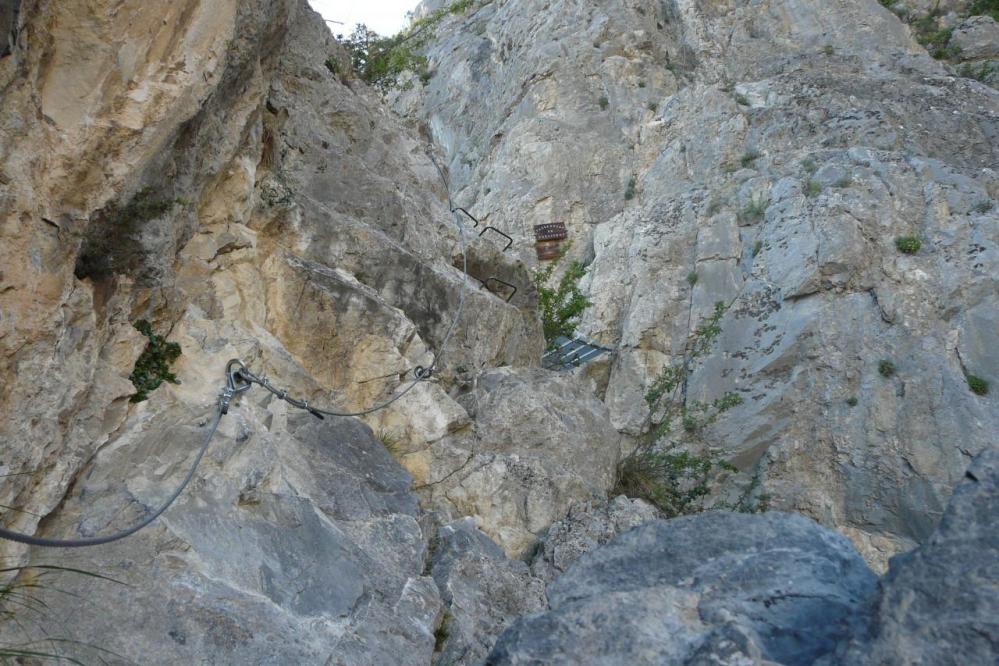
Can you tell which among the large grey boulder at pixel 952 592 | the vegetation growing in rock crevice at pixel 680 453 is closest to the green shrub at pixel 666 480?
the vegetation growing in rock crevice at pixel 680 453

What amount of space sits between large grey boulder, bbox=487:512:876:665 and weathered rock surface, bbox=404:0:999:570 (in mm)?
11277

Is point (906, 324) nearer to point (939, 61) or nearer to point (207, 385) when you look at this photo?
point (939, 61)

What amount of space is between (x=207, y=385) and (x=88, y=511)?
1363 mm

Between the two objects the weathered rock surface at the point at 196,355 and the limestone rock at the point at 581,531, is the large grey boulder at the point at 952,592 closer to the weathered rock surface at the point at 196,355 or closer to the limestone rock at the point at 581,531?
the weathered rock surface at the point at 196,355

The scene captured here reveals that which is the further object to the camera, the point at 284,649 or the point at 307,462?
the point at 307,462

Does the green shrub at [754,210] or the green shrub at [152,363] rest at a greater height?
the green shrub at [754,210]

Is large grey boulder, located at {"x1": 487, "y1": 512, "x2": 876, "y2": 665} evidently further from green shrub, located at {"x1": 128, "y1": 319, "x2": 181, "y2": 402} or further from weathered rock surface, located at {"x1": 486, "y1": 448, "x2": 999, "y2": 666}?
green shrub, located at {"x1": 128, "y1": 319, "x2": 181, "y2": 402}

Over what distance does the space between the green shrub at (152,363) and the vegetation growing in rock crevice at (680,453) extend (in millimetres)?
6385

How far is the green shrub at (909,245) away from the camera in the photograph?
1555 cm

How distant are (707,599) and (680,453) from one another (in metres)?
10.9

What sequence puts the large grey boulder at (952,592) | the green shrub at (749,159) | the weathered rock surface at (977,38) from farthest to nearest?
the weathered rock surface at (977,38) < the green shrub at (749,159) < the large grey boulder at (952,592)

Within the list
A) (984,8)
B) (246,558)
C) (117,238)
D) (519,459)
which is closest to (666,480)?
(519,459)

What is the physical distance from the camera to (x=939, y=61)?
20719 mm

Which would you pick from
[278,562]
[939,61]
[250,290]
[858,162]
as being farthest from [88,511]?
[939,61]
